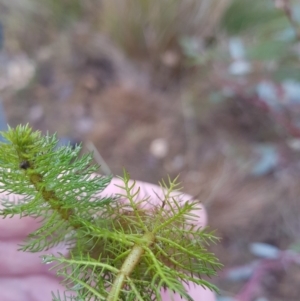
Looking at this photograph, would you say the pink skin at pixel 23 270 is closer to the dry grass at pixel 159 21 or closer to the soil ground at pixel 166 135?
the soil ground at pixel 166 135

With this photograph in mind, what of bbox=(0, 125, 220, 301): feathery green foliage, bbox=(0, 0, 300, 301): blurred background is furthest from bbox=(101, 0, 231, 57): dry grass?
bbox=(0, 125, 220, 301): feathery green foliage

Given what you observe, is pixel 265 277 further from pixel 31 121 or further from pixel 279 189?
pixel 31 121

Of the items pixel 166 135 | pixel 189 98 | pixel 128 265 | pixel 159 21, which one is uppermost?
pixel 159 21

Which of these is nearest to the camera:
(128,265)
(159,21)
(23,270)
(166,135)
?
(128,265)

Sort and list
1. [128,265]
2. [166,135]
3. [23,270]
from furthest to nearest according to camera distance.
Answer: [166,135] < [23,270] < [128,265]

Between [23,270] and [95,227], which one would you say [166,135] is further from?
Answer: [95,227]

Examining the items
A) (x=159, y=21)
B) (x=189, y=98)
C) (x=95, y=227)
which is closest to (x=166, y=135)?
(x=189, y=98)

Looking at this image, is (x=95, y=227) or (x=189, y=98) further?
(x=189, y=98)
